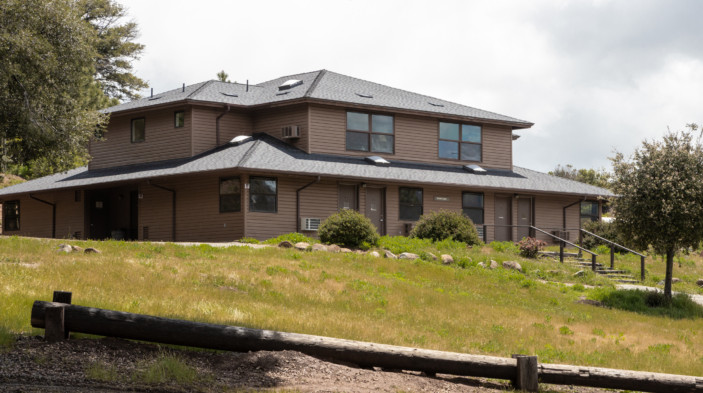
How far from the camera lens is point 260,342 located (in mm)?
11953

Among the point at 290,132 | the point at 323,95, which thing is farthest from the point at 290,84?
the point at 290,132

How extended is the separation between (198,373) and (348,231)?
19.3 metres

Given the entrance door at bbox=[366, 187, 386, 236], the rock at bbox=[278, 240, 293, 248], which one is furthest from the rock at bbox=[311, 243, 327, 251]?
the entrance door at bbox=[366, 187, 386, 236]

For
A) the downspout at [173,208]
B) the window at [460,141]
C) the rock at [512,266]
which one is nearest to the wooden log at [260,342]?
the rock at [512,266]

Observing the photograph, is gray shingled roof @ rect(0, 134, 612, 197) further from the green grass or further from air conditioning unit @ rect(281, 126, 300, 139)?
the green grass

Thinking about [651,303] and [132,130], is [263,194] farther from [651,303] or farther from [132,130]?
[651,303]

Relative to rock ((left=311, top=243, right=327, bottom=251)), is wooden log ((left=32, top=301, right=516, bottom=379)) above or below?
below

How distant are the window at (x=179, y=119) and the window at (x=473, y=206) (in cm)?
1351

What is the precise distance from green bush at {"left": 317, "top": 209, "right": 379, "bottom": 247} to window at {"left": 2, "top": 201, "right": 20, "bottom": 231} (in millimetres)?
19506

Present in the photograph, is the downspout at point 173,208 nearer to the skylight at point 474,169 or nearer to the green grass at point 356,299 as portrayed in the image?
the green grass at point 356,299

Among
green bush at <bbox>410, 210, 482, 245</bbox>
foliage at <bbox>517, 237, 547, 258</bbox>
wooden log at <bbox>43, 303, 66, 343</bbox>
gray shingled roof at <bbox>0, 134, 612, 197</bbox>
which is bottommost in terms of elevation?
wooden log at <bbox>43, 303, 66, 343</bbox>

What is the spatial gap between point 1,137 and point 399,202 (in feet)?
55.0

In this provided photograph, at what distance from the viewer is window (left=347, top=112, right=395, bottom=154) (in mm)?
36812

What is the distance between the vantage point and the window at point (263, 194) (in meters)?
32.3
